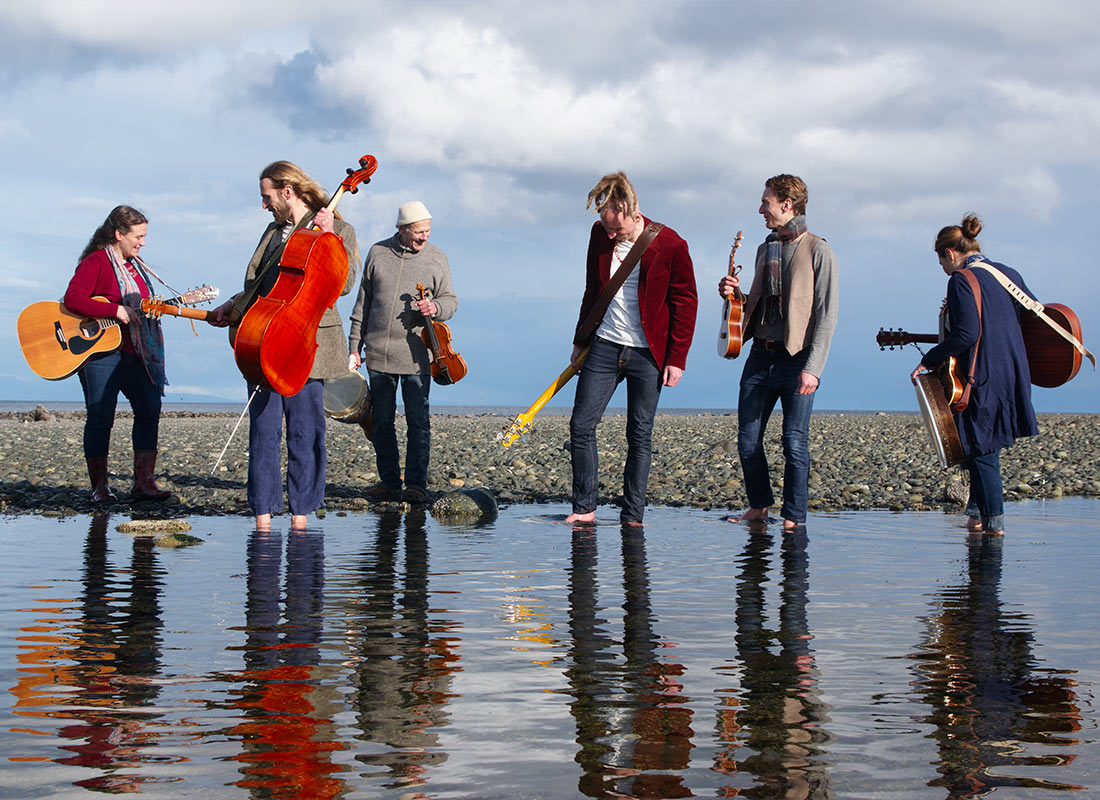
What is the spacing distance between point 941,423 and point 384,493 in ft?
14.1

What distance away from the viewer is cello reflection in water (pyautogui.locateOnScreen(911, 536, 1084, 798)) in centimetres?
243

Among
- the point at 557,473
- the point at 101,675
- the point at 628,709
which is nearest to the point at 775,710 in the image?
the point at 628,709

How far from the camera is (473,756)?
97.6 inches

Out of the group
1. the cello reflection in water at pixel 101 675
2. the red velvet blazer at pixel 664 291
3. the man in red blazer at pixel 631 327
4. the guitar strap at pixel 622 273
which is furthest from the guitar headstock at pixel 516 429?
the cello reflection in water at pixel 101 675

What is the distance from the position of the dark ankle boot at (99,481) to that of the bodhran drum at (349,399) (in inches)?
70.7

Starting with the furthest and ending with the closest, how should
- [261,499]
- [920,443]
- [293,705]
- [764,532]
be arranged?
1. [920,443]
2. [764,532]
3. [261,499]
4. [293,705]

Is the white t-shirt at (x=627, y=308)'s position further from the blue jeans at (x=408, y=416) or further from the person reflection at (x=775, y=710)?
the person reflection at (x=775, y=710)

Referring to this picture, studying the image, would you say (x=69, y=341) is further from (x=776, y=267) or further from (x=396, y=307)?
(x=776, y=267)

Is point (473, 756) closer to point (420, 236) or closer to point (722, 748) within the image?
point (722, 748)

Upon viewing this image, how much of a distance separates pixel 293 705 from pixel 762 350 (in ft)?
17.2

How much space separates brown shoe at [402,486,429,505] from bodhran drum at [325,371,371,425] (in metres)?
0.70

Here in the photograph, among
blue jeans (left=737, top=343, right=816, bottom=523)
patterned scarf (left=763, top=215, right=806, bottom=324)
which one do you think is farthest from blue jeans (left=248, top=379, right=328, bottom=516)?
patterned scarf (left=763, top=215, right=806, bottom=324)

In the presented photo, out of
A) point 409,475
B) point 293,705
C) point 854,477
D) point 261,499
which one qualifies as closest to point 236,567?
point 261,499

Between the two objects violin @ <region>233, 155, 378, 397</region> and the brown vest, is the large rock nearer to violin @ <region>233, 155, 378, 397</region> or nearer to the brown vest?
violin @ <region>233, 155, 378, 397</region>
